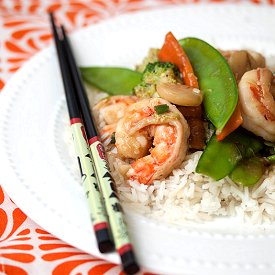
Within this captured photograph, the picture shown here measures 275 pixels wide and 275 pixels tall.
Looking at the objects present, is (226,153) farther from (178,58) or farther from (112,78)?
(112,78)

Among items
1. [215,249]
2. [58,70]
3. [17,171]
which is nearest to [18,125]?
[17,171]

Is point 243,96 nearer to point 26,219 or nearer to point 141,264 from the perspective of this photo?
point 141,264

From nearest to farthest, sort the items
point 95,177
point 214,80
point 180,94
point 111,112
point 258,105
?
point 95,177 < point 258,105 < point 180,94 < point 214,80 < point 111,112

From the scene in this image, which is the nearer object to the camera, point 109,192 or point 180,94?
point 109,192

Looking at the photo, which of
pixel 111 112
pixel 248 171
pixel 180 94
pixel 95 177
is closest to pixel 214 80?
pixel 180 94

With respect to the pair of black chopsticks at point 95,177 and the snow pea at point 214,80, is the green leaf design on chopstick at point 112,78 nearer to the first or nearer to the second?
the pair of black chopsticks at point 95,177

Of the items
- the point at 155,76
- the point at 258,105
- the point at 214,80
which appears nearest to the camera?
the point at 258,105

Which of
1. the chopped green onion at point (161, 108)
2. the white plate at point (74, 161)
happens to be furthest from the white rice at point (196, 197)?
the chopped green onion at point (161, 108)

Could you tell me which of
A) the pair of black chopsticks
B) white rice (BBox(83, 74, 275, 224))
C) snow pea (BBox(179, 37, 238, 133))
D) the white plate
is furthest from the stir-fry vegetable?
the white plate
